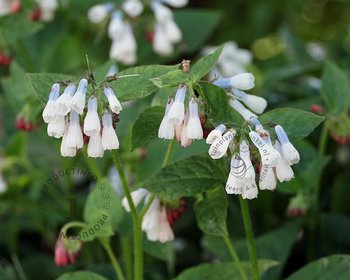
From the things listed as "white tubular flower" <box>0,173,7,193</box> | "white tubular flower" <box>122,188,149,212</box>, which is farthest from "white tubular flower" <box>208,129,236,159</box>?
"white tubular flower" <box>0,173,7,193</box>

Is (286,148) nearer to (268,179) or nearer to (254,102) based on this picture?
(268,179)

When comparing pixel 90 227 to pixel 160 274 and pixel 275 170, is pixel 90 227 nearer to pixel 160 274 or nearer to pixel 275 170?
pixel 160 274

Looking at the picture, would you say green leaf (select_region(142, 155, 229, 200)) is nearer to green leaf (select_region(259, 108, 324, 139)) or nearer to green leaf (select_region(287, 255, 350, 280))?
green leaf (select_region(259, 108, 324, 139))

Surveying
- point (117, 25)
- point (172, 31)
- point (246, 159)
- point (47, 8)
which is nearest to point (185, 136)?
point (246, 159)

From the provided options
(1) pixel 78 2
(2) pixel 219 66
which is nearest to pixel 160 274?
(2) pixel 219 66

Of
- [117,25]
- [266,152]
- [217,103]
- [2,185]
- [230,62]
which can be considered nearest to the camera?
[266,152]

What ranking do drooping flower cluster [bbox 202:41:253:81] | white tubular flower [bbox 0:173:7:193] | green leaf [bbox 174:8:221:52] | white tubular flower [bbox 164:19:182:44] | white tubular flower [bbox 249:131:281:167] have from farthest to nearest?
green leaf [bbox 174:8:221:52] < drooping flower cluster [bbox 202:41:253:81] < white tubular flower [bbox 164:19:182:44] < white tubular flower [bbox 0:173:7:193] < white tubular flower [bbox 249:131:281:167]
